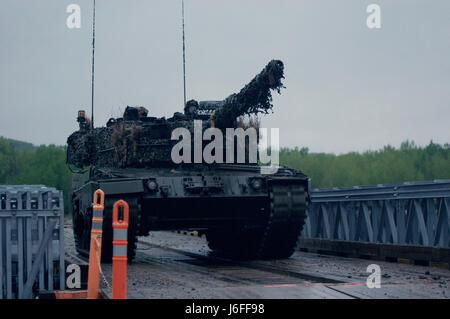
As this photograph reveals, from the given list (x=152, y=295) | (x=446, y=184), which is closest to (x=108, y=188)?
(x=152, y=295)

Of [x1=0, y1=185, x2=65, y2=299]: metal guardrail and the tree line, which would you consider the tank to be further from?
the tree line

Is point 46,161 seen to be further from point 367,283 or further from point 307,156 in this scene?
point 367,283

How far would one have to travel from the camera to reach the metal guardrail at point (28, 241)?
32.2 ft

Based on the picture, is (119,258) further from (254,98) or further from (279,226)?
(279,226)

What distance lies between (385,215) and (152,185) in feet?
16.8

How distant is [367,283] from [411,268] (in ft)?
10.9

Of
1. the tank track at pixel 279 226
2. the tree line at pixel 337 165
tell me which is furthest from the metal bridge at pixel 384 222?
the tree line at pixel 337 165

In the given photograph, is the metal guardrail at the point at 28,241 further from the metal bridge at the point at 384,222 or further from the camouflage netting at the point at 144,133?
the metal bridge at the point at 384,222

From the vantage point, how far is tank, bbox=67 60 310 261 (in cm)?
1499

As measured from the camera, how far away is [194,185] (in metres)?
15.3

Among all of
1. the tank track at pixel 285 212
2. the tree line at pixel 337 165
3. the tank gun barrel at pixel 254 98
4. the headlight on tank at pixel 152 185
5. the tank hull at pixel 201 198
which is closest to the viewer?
the tank gun barrel at pixel 254 98

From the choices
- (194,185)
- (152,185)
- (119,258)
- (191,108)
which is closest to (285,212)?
(194,185)

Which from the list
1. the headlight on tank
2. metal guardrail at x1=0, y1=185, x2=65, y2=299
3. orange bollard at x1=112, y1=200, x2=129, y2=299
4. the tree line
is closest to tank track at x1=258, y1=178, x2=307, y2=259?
the headlight on tank

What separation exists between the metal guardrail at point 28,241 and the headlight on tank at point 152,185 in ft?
15.5
